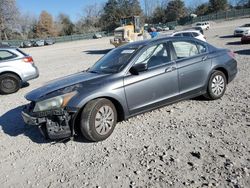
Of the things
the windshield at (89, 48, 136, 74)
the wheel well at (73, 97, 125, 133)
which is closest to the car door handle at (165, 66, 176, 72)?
the windshield at (89, 48, 136, 74)

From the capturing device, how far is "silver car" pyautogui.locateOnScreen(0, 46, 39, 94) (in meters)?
9.88

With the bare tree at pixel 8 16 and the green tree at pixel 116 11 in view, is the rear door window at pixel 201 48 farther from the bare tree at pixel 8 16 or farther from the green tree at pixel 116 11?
the green tree at pixel 116 11

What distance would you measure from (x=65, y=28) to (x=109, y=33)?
72.3 ft

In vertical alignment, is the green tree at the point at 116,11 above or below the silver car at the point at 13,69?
above

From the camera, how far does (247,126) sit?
5.02 meters

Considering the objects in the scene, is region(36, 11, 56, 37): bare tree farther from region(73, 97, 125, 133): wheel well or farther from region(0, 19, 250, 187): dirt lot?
region(73, 97, 125, 133): wheel well

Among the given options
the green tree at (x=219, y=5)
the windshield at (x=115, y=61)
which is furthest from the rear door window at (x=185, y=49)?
the green tree at (x=219, y=5)

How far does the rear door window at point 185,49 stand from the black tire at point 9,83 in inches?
247

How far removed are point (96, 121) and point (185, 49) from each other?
103 inches

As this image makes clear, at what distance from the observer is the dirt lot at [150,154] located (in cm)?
378

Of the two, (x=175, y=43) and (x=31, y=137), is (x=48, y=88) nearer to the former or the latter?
(x=31, y=137)

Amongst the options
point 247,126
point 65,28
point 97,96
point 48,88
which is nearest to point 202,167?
point 247,126

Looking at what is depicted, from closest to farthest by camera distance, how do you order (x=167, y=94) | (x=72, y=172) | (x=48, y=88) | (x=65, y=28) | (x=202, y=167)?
(x=202, y=167) → (x=72, y=172) → (x=48, y=88) → (x=167, y=94) → (x=65, y=28)

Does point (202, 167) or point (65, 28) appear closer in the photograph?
point (202, 167)
